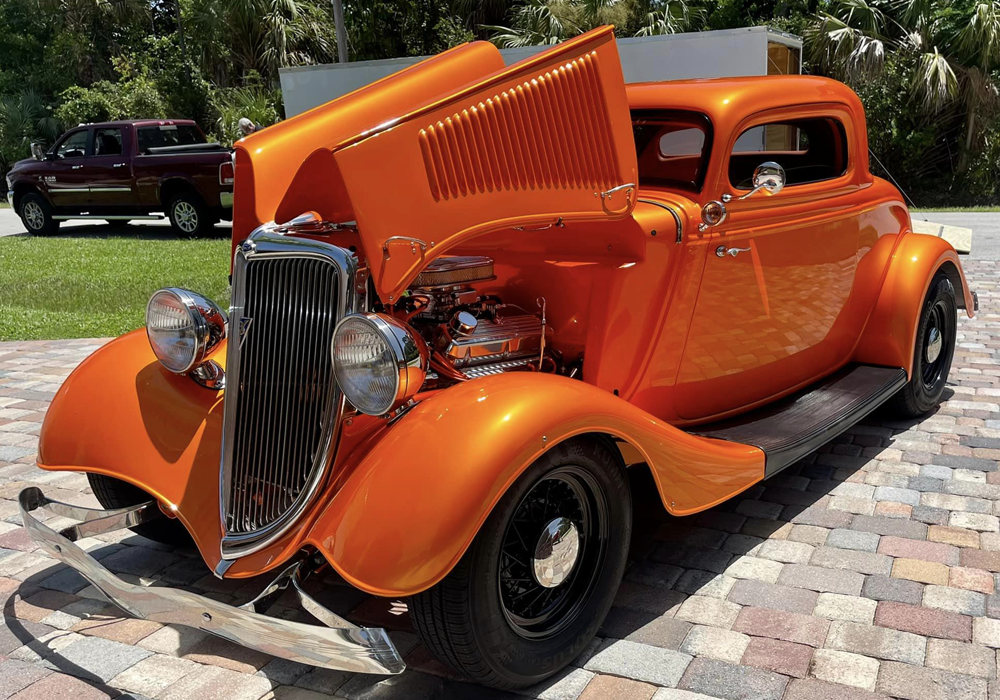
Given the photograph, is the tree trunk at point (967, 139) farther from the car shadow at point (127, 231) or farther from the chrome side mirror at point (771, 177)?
the chrome side mirror at point (771, 177)

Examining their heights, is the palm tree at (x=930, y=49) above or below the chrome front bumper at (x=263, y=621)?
above

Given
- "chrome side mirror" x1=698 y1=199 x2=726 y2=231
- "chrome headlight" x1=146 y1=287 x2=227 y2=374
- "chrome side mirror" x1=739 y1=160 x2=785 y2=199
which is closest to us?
"chrome headlight" x1=146 y1=287 x2=227 y2=374

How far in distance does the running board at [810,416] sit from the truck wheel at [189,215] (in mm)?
11318

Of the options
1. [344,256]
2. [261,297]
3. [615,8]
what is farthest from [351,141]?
[615,8]

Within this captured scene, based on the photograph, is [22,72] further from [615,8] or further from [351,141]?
[351,141]

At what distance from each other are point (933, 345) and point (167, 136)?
1297 cm

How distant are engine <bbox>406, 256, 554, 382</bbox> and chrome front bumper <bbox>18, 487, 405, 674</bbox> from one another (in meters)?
0.87

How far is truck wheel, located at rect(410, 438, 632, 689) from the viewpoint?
2381 mm

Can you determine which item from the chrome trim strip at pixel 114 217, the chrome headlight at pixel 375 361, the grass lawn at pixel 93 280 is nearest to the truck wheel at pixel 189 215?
the chrome trim strip at pixel 114 217

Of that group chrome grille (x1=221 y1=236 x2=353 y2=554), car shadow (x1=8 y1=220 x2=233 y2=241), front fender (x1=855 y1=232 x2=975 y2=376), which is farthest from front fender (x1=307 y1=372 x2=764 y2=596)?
car shadow (x1=8 y1=220 x2=233 y2=241)

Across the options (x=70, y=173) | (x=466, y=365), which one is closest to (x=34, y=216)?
(x=70, y=173)

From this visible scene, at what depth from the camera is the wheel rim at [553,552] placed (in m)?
2.62

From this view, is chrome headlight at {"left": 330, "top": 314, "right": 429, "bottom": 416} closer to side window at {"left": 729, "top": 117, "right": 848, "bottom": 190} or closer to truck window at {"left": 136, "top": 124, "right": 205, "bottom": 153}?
side window at {"left": 729, "top": 117, "right": 848, "bottom": 190}

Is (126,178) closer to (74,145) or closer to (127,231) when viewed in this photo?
(127,231)
